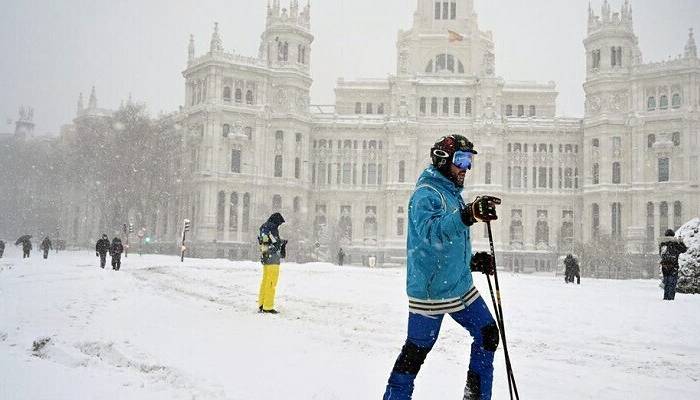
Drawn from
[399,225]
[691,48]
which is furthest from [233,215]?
[691,48]

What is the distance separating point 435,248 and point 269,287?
23.8ft

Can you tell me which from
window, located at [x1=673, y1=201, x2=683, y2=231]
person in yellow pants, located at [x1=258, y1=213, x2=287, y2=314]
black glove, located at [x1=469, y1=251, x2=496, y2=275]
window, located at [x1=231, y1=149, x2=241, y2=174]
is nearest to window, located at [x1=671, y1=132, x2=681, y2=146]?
window, located at [x1=673, y1=201, x2=683, y2=231]

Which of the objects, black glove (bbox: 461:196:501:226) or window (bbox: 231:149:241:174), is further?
window (bbox: 231:149:241:174)

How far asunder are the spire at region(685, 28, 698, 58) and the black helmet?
209ft

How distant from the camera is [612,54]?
6188cm

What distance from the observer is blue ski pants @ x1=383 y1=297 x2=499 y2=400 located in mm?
4434

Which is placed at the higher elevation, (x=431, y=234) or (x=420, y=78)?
(x=420, y=78)

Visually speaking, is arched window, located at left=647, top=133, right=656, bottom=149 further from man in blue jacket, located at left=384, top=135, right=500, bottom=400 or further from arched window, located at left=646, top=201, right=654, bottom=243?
man in blue jacket, located at left=384, top=135, right=500, bottom=400

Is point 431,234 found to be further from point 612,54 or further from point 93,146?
point 612,54

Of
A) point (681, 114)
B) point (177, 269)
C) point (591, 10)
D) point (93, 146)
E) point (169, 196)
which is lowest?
point (177, 269)

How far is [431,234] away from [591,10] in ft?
224

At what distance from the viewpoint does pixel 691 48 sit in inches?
2330

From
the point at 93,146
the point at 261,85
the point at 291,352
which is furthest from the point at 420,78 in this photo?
the point at 291,352

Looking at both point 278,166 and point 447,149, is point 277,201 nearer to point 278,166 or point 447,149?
point 278,166
